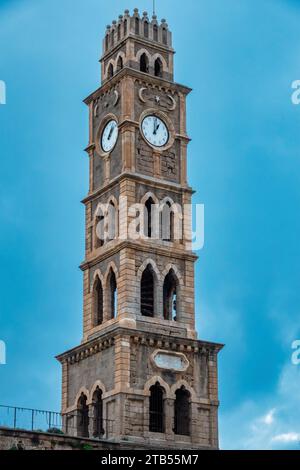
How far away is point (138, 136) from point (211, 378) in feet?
48.9

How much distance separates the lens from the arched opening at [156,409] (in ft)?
236

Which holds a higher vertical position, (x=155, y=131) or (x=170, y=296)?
(x=155, y=131)

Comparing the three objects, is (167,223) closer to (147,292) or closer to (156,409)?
(147,292)

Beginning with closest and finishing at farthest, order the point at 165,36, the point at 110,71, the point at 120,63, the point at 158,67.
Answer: the point at 120,63
the point at 158,67
the point at 110,71
the point at 165,36

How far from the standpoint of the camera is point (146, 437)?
70.4m

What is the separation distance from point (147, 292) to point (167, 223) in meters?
4.32

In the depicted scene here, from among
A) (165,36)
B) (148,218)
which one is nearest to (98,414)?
(148,218)

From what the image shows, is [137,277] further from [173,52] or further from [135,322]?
[173,52]

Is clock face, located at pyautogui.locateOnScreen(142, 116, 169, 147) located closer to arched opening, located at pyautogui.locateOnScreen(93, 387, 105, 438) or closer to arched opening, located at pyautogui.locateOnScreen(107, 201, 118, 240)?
arched opening, located at pyautogui.locateOnScreen(107, 201, 118, 240)

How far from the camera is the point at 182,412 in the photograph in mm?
73062

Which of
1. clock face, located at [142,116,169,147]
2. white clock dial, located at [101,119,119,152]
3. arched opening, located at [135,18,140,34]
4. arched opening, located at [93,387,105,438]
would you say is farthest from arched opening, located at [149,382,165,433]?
arched opening, located at [135,18,140,34]

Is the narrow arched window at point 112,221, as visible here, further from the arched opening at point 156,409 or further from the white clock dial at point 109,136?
the arched opening at point 156,409

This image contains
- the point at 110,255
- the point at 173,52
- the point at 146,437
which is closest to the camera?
the point at 146,437
